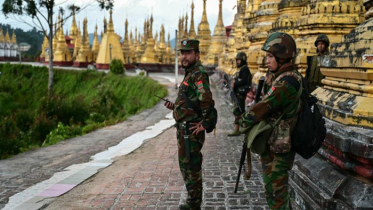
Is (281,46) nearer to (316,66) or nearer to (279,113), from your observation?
(279,113)

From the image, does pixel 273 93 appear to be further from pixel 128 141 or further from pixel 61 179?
pixel 128 141

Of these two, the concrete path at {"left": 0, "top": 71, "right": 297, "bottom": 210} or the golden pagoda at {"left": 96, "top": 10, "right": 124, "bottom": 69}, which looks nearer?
the concrete path at {"left": 0, "top": 71, "right": 297, "bottom": 210}

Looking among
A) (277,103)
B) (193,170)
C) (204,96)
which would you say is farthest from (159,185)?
(277,103)

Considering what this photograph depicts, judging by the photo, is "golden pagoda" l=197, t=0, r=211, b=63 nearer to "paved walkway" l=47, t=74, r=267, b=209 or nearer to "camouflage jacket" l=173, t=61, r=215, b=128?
"paved walkway" l=47, t=74, r=267, b=209

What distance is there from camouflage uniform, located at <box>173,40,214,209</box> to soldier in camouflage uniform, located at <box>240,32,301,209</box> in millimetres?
780

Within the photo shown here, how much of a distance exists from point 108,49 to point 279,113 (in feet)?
121

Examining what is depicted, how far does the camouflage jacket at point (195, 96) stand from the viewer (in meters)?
4.12

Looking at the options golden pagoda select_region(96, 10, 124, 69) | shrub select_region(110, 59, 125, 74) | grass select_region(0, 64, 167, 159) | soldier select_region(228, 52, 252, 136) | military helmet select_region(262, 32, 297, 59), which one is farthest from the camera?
golden pagoda select_region(96, 10, 124, 69)

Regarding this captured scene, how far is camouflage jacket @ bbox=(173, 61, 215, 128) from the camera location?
4.12 metres

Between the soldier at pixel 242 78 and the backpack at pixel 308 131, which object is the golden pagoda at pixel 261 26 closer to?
→ the soldier at pixel 242 78

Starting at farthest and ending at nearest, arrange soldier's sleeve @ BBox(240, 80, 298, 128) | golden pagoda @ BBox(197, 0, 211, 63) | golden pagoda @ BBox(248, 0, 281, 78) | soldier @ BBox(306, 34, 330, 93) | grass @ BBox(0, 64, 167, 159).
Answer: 1. golden pagoda @ BBox(197, 0, 211, 63)
2. grass @ BBox(0, 64, 167, 159)
3. golden pagoda @ BBox(248, 0, 281, 78)
4. soldier @ BBox(306, 34, 330, 93)
5. soldier's sleeve @ BBox(240, 80, 298, 128)

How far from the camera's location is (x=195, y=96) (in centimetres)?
425

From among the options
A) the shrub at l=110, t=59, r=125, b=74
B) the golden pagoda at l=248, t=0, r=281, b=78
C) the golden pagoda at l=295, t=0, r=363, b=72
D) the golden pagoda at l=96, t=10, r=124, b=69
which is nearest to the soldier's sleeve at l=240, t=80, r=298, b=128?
the golden pagoda at l=295, t=0, r=363, b=72

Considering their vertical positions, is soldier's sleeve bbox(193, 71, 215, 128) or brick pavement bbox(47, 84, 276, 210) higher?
soldier's sleeve bbox(193, 71, 215, 128)
